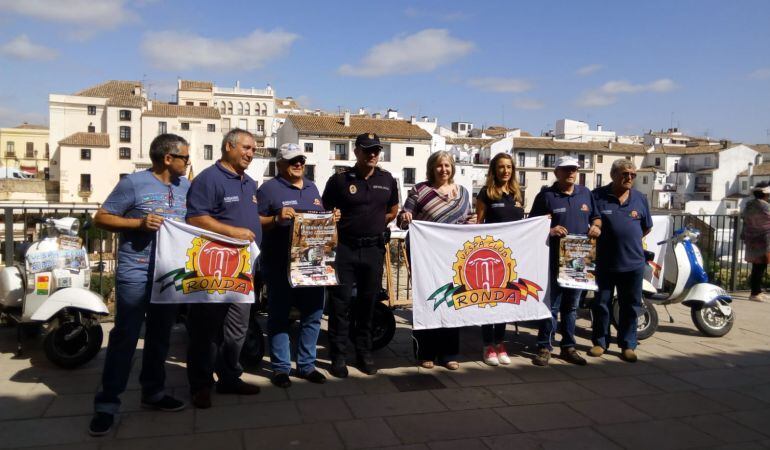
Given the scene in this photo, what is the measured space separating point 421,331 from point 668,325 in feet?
11.8

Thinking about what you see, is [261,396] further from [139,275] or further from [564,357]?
[564,357]

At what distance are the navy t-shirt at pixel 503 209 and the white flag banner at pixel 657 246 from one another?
89.0 inches

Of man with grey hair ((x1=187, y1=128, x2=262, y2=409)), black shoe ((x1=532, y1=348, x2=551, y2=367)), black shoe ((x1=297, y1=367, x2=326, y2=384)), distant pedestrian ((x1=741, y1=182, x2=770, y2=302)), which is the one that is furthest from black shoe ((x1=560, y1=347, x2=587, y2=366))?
distant pedestrian ((x1=741, y1=182, x2=770, y2=302))

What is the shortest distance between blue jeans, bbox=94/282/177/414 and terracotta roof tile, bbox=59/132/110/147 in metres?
63.6

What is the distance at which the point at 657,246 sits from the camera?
23.2 ft

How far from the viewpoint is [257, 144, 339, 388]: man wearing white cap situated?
4754mm

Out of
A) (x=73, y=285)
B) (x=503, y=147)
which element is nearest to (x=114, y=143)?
(x=503, y=147)

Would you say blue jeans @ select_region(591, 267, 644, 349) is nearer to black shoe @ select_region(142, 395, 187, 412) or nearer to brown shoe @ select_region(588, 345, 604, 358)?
brown shoe @ select_region(588, 345, 604, 358)

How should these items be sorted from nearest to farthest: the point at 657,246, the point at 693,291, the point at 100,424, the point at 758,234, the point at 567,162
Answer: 1. the point at 100,424
2. the point at 567,162
3. the point at 693,291
4. the point at 657,246
5. the point at 758,234

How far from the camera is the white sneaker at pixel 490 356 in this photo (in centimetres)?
546

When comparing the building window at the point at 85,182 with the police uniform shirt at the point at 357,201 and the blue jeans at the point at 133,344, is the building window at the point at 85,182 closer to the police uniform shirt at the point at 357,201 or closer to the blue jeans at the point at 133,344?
the police uniform shirt at the point at 357,201

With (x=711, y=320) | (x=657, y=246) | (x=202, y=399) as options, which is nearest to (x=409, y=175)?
(x=657, y=246)

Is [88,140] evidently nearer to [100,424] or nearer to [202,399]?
[202,399]

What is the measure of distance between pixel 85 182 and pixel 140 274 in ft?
209
